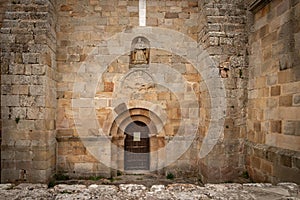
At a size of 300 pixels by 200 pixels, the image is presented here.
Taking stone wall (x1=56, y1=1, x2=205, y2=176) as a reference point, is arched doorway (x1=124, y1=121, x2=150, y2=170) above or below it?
below

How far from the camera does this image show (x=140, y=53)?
580cm

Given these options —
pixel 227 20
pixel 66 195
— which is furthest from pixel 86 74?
pixel 66 195

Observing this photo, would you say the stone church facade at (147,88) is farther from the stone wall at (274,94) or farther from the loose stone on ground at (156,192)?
the loose stone on ground at (156,192)

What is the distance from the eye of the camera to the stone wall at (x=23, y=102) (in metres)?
4.95

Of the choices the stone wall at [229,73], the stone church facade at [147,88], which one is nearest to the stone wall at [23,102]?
the stone church facade at [147,88]

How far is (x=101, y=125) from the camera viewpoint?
572 cm

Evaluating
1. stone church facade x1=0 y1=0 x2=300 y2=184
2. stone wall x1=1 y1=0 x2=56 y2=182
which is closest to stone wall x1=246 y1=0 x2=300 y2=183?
stone church facade x1=0 y1=0 x2=300 y2=184

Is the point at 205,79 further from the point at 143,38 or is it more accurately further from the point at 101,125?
the point at 101,125

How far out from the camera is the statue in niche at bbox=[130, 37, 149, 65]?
19.0 feet

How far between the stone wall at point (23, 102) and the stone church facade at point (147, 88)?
0.06 feet

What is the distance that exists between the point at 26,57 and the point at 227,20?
400 cm

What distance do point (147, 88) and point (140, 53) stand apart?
80 cm

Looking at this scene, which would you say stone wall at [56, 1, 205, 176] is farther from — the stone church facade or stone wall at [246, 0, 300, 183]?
stone wall at [246, 0, 300, 183]

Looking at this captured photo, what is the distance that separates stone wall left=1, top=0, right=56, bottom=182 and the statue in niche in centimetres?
185
